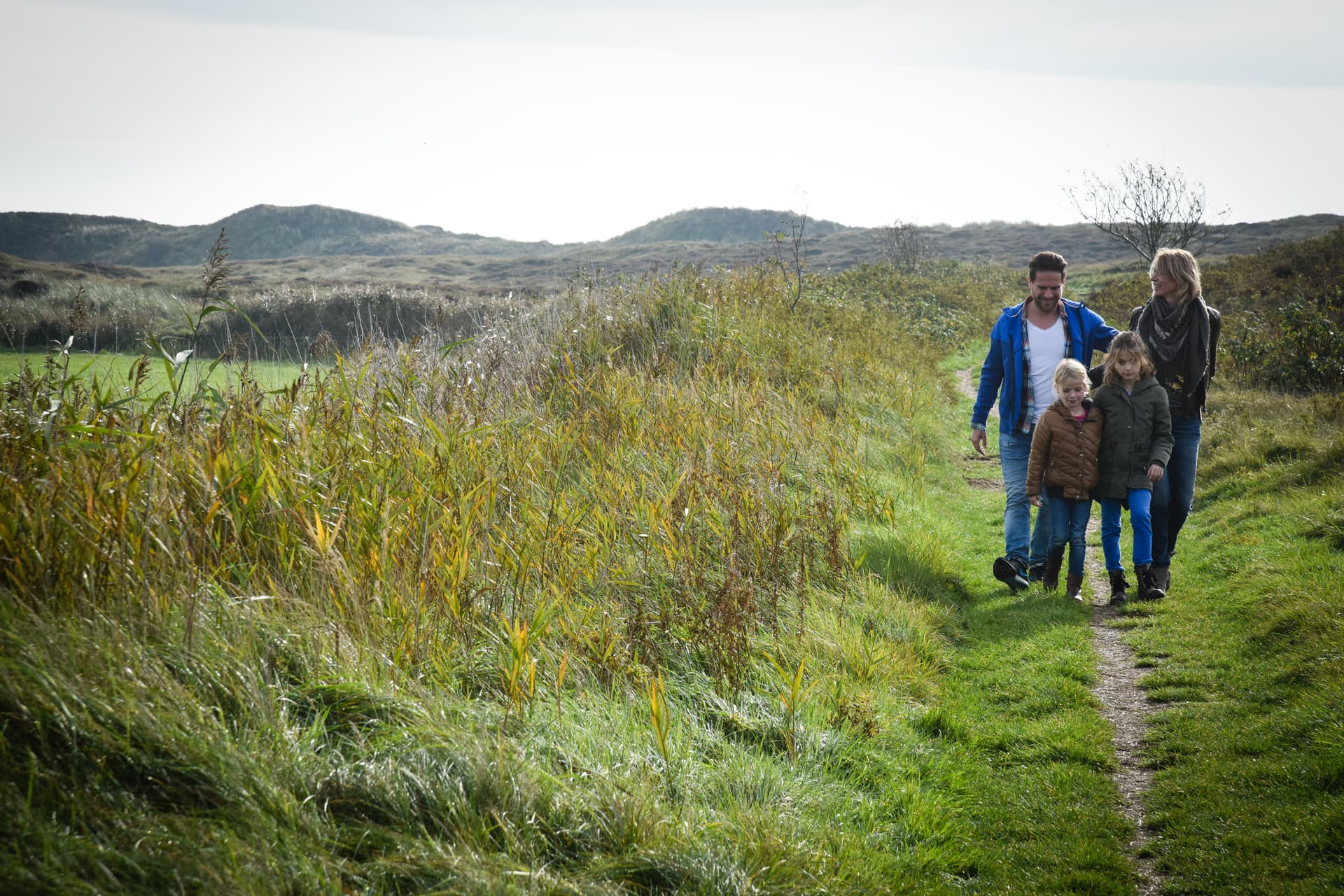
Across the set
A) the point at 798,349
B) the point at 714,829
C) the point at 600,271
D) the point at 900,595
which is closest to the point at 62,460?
the point at 714,829

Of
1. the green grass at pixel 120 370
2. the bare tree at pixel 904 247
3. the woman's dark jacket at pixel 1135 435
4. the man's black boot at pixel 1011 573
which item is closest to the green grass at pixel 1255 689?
the man's black boot at pixel 1011 573

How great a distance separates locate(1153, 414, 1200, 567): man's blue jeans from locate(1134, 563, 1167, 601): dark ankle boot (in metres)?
0.21

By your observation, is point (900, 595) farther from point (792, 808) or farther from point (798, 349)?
point (798, 349)

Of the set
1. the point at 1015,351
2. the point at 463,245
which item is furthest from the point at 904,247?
the point at 463,245

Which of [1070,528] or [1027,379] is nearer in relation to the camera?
[1070,528]

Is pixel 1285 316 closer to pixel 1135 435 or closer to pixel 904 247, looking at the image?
pixel 1135 435

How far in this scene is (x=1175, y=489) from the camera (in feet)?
20.1

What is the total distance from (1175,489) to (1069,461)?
0.92m

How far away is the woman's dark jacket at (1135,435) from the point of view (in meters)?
5.78

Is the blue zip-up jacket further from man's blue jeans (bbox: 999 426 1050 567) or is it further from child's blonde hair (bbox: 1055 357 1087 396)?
child's blonde hair (bbox: 1055 357 1087 396)

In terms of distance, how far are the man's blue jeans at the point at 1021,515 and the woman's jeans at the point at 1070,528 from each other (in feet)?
0.38

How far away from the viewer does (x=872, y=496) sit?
7.02 m

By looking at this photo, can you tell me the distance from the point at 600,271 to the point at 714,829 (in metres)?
10.2

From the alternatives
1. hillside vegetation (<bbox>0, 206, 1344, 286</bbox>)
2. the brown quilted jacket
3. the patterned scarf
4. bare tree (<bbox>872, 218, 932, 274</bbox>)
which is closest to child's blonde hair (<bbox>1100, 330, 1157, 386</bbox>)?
the patterned scarf
